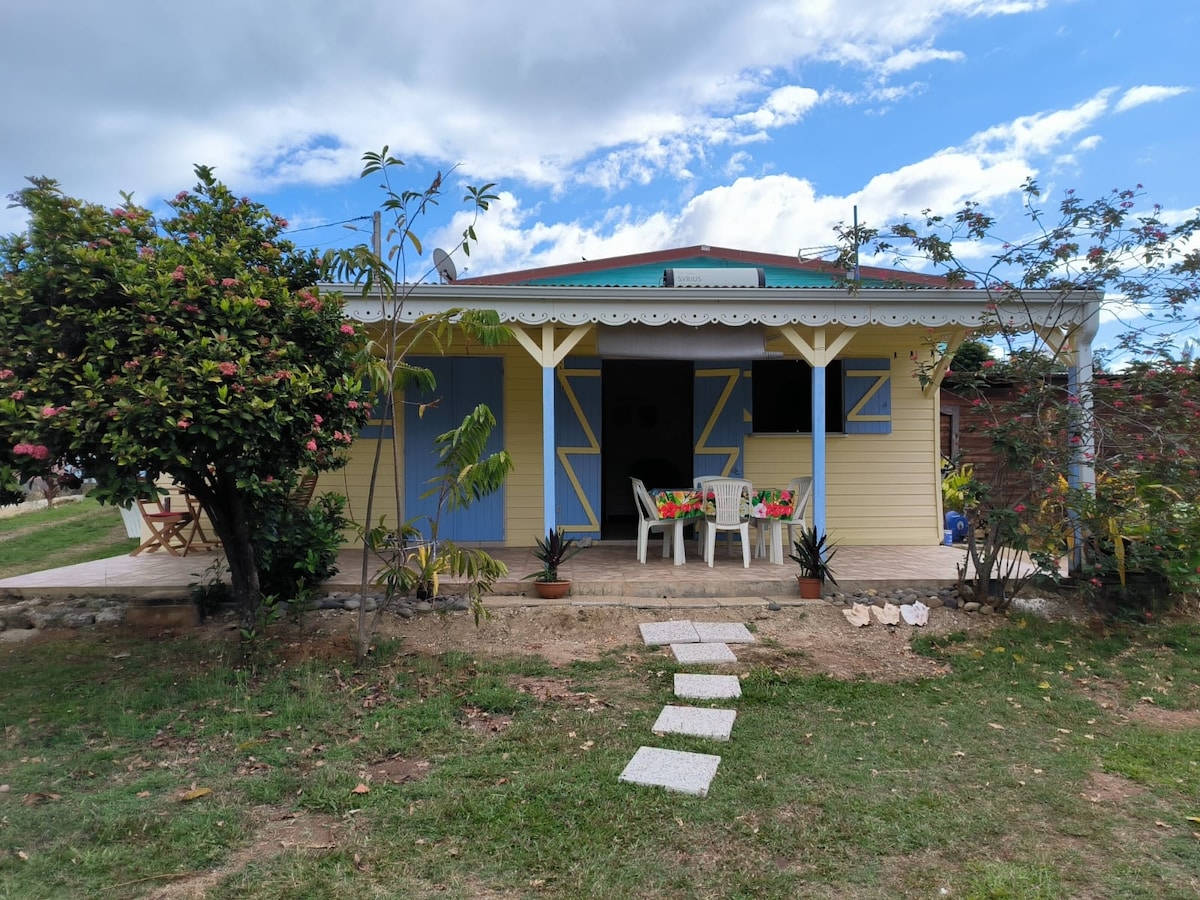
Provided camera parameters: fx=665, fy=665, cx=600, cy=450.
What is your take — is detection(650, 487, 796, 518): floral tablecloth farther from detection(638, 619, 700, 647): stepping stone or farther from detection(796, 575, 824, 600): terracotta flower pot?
detection(638, 619, 700, 647): stepping stone

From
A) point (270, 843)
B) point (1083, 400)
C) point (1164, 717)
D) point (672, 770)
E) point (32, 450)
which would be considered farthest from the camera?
→ point (1083, 400)

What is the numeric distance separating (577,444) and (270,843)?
524 cm

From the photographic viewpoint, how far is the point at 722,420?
24.2 ft

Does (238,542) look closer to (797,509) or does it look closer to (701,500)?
(701,500)

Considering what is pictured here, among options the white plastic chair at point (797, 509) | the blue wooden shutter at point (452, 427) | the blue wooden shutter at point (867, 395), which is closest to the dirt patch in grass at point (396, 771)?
the white plastic chair at point (797, 509)

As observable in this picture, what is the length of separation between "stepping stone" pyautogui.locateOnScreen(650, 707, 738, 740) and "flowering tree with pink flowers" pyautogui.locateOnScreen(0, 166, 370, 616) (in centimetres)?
233

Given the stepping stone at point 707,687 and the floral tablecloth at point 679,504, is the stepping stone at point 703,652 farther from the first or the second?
the floral tablecloth at point 679,504

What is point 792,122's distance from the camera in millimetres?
11062

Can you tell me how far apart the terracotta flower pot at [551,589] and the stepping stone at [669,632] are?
716mm

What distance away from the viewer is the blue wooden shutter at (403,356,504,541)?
7.08 m

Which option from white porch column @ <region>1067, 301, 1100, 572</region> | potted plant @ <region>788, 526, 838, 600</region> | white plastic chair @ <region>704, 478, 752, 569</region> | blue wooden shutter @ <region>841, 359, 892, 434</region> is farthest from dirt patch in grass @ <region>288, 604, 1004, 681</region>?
blue wooden shutter @ <region>841, 359, 892, 434</region>

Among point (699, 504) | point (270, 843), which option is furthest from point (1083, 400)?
point (270, 843)

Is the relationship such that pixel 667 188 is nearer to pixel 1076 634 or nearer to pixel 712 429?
pixel 712 429

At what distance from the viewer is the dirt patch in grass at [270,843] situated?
2012mm
